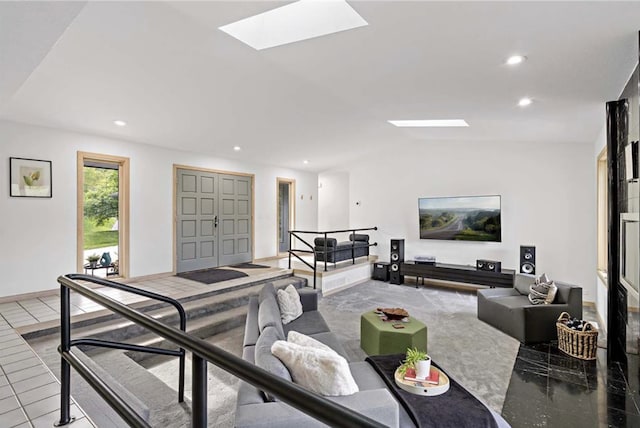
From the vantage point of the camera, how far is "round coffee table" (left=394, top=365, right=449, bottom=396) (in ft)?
7.32

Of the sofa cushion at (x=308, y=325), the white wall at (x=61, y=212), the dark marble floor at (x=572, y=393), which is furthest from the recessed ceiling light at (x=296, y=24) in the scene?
the white wall at (x=61, y=212)

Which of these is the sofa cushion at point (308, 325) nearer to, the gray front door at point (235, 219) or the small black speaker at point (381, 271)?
the gray front door at point (235, 219)

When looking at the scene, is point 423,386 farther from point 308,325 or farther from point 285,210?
point 285,210

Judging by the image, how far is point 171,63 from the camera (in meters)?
3.32

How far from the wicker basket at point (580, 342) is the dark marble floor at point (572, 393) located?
0.07 m

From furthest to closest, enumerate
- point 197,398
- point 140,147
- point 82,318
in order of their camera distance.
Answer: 1. point 140,147
2. point 82,318
3. point 197,398

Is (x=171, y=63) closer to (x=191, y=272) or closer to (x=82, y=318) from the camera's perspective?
(x=82, y=318)

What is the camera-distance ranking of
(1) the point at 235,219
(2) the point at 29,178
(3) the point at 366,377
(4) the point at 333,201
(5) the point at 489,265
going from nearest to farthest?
(3) the point at 366,377
(2) the point at 29,178
(5) the point at 489,265
(1) the point at 235,219
(4) the point at 333,201

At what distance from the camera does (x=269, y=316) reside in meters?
2.86

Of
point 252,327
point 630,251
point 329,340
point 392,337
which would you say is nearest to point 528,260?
point 630,251

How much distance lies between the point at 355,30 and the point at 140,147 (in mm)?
4553

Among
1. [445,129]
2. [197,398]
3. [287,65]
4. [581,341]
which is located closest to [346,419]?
[197,398]

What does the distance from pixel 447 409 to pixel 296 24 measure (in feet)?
10.3

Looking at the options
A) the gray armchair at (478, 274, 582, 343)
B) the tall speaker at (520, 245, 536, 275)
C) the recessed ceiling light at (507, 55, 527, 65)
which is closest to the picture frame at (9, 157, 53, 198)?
the recessed ceiling light at (507, 55, 527, 65)
